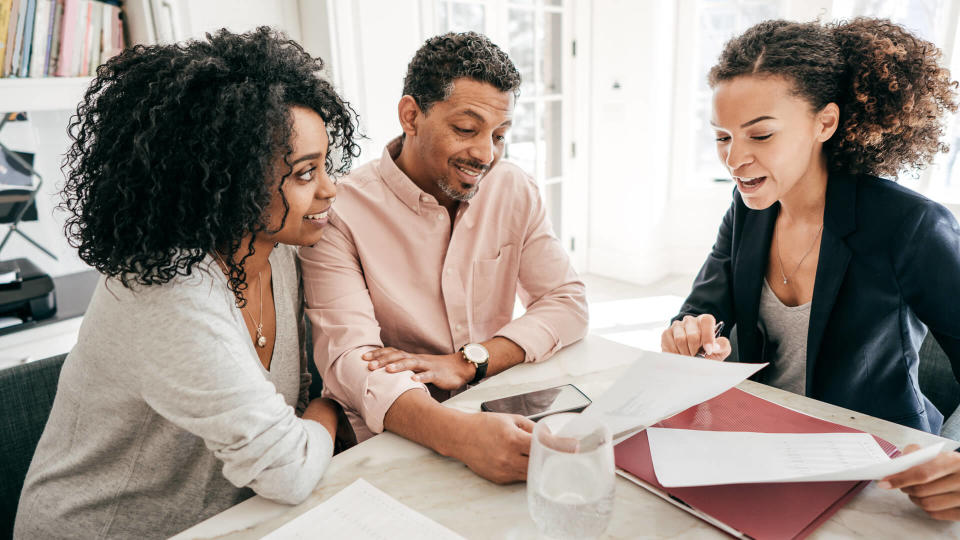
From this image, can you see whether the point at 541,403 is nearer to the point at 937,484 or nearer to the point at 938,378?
the point at 937,484

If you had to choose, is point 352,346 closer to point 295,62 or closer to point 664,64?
Result: point 295,62

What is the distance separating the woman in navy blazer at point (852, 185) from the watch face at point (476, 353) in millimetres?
364

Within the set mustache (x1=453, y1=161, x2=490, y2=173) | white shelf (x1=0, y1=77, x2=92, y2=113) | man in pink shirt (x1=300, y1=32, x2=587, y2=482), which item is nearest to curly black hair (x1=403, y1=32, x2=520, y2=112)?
man in pink shirt (x1=300, y1=32, x2=587, y2=482)

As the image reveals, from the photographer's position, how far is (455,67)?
1.34 meters

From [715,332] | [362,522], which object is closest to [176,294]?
[362,522]

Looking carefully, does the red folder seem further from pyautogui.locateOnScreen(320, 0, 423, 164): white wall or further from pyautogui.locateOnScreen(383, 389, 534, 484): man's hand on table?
pyautogui.locateOnScreen(320, 0, 423, 164): white wall

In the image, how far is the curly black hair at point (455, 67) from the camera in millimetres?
1328

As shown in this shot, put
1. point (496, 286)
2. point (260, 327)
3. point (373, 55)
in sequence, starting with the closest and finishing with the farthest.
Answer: point (260, 327) → point (496, 286) → point (373, 55)

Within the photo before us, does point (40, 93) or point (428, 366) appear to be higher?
point (40, 93)

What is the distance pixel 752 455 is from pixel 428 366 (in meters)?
0.60

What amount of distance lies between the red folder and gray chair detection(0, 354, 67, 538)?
37.7 inches

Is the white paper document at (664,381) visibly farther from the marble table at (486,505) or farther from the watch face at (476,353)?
the watch face at (476,353)

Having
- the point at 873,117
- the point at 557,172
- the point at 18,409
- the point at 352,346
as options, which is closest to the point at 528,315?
the point at 352,346

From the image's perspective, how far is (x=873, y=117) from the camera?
120 cm
